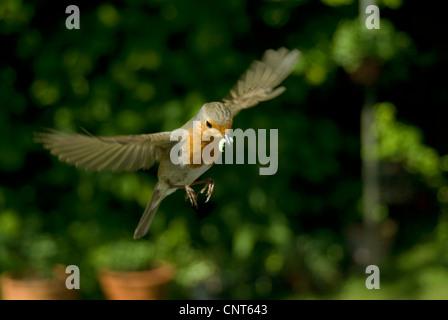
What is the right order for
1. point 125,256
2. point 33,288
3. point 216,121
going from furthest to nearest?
point 125,256
point 33,288
point 216,121

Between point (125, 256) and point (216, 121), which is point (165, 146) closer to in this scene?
point (216, 121)

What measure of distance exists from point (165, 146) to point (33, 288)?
7.17ft

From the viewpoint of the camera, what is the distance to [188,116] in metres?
2.65

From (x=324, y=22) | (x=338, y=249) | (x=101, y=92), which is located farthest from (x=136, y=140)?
(x=338, y=249)

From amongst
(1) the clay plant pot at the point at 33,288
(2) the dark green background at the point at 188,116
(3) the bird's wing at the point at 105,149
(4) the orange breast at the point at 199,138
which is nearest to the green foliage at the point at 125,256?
(2) the dark green background at the point at 188,116

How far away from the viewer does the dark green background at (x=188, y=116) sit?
288 cm

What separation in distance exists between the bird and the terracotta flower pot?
2.03 metres

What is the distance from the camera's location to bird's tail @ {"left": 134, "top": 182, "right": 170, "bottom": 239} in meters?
1.02

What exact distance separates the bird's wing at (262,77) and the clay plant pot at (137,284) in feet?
6.24

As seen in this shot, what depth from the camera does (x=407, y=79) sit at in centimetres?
368

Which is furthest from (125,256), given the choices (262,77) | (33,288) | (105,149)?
(105,149)

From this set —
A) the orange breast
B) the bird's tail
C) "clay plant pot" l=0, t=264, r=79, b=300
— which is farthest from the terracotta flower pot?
the orange breast

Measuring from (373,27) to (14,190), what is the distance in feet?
7.52

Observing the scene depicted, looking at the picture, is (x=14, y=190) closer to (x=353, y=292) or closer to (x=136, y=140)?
(x=353, y=292)
